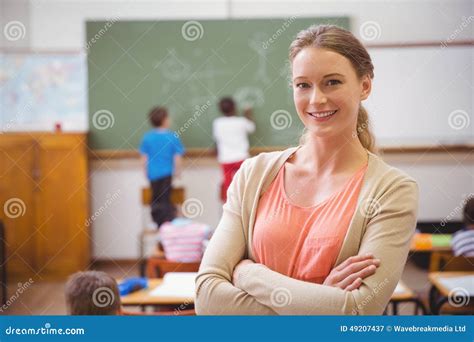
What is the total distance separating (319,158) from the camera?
1.31 metres

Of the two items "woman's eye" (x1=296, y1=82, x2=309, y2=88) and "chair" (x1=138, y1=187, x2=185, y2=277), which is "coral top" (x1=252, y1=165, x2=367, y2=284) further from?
"chair" (x1=138, y1=187, x2=185, y2=277)

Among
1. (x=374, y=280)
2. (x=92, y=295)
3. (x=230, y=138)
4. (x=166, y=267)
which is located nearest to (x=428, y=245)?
(x=166, y=267)

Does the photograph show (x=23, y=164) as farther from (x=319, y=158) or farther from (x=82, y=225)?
(x=319, y=158)

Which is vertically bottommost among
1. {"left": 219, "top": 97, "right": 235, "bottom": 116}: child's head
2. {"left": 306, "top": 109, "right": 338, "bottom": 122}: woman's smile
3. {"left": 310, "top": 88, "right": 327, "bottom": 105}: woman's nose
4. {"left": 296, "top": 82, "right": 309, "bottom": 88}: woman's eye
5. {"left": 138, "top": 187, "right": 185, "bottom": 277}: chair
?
{"left": 138, "top": 187, "right": 185, "bottom": 277}: chair

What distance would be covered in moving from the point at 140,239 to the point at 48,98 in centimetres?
148

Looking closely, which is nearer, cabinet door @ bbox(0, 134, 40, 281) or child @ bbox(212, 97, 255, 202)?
cabinet door @ bbox(0, 134, 40, 281)

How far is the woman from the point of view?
3.89 feet

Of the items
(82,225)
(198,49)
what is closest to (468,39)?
(198,49)

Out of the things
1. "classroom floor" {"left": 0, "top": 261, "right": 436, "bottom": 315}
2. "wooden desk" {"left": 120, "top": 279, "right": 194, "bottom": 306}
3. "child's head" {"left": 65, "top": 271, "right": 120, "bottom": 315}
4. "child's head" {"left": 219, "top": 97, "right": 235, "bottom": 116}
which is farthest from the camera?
"child's head" {"left": 219, "top": 97, "right": 235, "bottom": 116}

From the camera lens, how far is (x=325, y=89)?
3.94 ft

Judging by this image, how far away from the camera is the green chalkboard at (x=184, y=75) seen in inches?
203

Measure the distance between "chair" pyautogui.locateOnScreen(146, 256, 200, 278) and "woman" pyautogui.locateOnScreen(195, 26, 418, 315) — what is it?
147 centimetres

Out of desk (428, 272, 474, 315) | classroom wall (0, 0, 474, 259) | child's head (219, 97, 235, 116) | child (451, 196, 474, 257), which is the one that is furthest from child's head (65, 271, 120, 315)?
classroom wall (0, 0, 474, 259)

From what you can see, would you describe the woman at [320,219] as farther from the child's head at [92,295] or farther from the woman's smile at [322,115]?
the child's head at [92,295]
